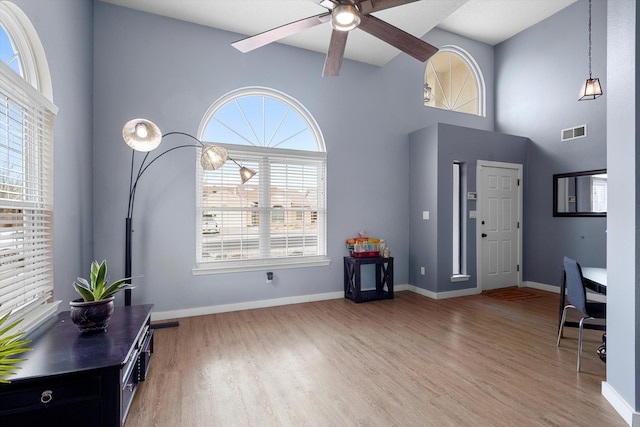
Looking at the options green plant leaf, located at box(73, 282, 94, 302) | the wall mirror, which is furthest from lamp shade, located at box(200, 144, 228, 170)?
the wall mirror

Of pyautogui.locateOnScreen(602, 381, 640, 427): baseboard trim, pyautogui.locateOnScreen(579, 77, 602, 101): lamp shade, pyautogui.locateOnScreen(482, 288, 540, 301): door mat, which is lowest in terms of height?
pyautogui.locateOnScreen(482, 288, 540, 301): door mat

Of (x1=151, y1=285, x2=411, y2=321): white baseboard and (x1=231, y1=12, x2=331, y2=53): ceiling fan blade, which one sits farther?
(x1=151, y1=285, x2=411, y2=321): white baseboard

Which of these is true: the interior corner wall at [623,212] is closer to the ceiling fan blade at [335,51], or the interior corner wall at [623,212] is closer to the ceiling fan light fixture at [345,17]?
the ceiling fan light fixture at [345,17]

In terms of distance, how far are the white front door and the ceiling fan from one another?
10.2 ft

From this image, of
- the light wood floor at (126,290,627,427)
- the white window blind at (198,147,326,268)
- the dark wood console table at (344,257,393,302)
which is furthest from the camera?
the dark wood console table at (344,257,393,302)

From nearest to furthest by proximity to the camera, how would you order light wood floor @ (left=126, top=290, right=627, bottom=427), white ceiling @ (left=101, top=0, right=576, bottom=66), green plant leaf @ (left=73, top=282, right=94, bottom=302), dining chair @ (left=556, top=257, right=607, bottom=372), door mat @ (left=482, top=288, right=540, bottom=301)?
light wood floor @ (left=126, top=290, right=627, bottom=427) → green plant leaf @ (left=73, top=282, right=94, bottom=302) → dining chair @ (left=556, top=257, right=607, bottom=372) → white ceiling @ (left=101, top=0, right=576, bottom=66) → door mat @ (left=482, top=288, right=540, bottom=301)

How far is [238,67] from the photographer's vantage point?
3924mm

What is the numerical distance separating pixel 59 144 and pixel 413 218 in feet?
14.1

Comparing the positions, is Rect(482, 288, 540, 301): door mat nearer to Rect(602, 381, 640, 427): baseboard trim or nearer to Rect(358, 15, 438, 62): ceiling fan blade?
Rect(602, 381, 640, 427): baseboard trim

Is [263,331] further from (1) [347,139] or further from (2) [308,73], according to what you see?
(2) [308,73]

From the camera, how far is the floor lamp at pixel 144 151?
2.73m

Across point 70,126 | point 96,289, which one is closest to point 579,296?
point 96,289

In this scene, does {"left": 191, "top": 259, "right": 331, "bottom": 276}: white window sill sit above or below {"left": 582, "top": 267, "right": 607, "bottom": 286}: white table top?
below

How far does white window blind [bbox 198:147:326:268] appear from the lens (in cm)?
385
